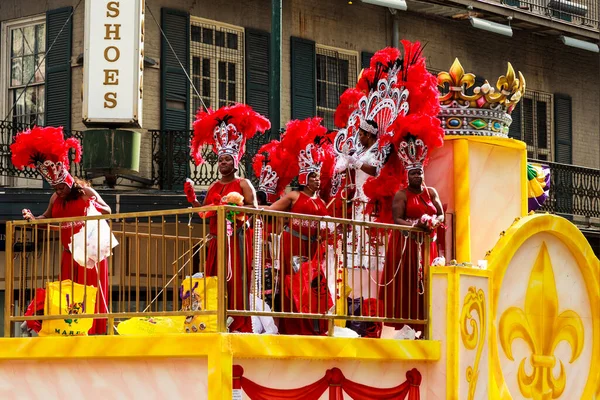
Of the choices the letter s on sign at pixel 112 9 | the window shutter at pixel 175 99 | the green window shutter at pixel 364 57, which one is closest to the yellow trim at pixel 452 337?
the letter s on sign at pixel 112 9

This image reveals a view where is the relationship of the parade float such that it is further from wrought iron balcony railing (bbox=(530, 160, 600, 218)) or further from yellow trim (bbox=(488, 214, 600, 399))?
wrought iron balcony railing (bbox=(530, 160, 600, 218))

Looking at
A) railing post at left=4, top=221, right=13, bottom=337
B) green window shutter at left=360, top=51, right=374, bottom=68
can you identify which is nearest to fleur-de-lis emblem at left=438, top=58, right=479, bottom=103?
railing post at left=4, top=221, right=13, bottom=337

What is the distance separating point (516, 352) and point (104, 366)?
3.47 meters

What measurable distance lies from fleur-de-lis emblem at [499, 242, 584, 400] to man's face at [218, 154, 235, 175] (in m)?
2.42

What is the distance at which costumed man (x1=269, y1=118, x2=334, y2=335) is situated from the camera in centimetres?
970

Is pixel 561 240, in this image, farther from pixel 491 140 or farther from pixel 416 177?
pixel 416 177

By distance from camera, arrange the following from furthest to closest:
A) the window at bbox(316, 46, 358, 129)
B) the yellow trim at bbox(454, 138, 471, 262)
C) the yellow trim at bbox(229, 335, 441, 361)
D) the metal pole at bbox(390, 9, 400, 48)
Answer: the metal pole at bbox(390, 9, 400, 48)
the window at bbox(316, 46, 358, 129)
the yellow trim at bbox(454, 138, 471, 262)
the yellow trim at bbox(229, 335, 441, 361)

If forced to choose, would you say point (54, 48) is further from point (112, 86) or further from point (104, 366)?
point (104, 366)

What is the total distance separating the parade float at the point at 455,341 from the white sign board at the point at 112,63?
8.17 meters

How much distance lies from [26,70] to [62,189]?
35.2 feet

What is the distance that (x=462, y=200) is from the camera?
11.3 m

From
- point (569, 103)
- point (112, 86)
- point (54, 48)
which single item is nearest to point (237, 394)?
point (112, 86)

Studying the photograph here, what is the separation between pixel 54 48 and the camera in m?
21.0

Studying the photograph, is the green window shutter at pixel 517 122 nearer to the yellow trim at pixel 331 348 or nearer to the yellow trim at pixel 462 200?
the yellow trim at pixel 462 200
